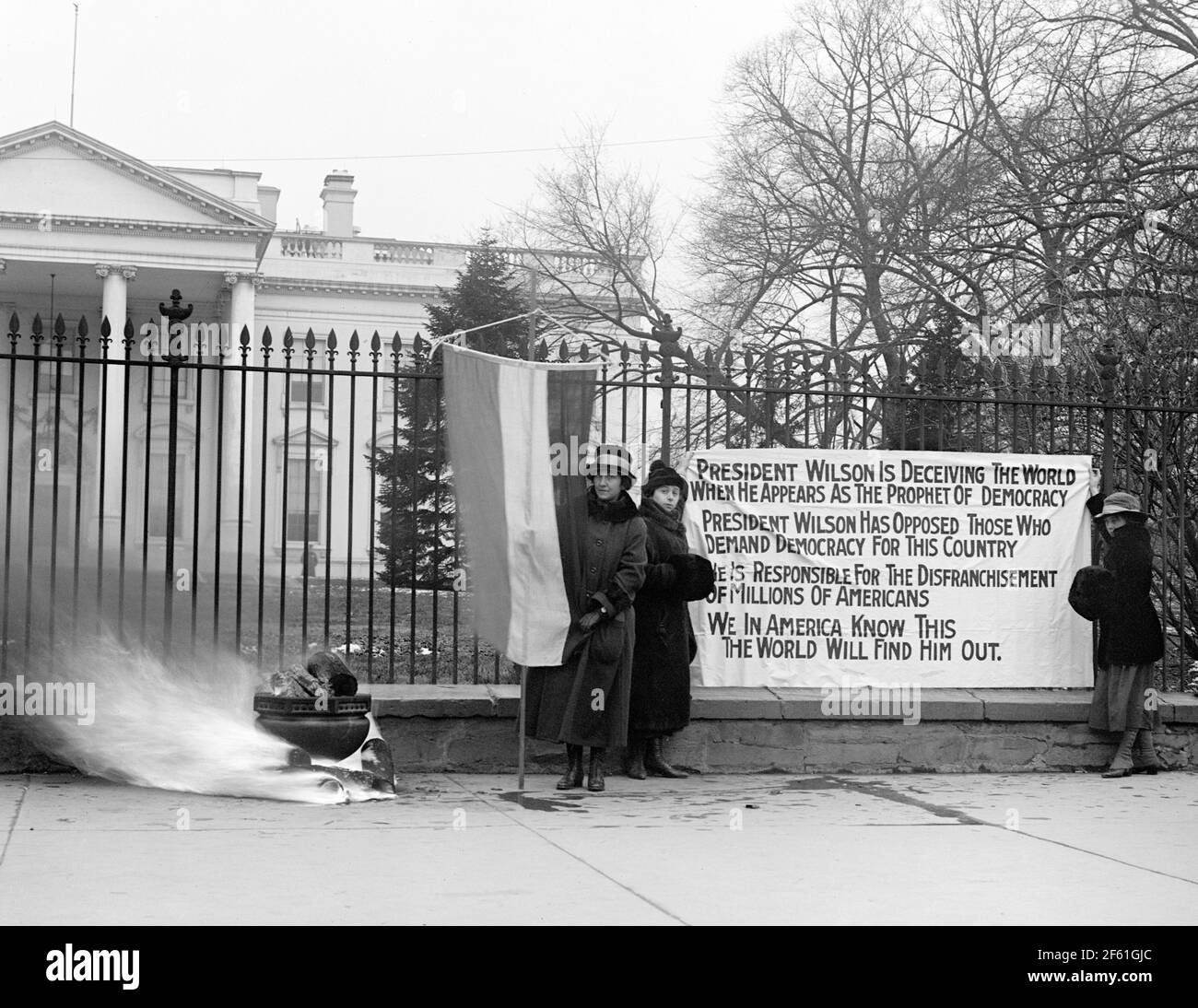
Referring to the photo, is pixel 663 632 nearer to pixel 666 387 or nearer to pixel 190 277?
pixel 666 387

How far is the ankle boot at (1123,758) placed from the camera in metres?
9.17

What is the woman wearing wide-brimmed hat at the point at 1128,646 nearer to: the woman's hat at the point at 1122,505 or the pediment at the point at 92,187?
the woman's hat at the point at 1122,505

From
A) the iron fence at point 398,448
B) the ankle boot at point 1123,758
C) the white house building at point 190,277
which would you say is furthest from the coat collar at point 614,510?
the white house building at point 190,277

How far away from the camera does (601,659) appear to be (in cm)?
828

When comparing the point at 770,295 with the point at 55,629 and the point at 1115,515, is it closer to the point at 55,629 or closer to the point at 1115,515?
the point at 1115,515

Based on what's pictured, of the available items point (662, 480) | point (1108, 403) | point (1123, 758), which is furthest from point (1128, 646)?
point (662, 480)

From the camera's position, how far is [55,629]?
830 centimetres

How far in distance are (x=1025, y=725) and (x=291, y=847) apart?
5.21m

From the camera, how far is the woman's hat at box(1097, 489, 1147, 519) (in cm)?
925

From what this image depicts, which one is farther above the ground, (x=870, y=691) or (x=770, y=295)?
(x=770, y=295)

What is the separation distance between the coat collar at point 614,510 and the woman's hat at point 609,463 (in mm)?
139

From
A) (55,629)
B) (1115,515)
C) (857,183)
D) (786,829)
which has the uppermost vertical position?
(857,183)

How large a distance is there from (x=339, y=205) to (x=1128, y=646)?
47.9 meters
